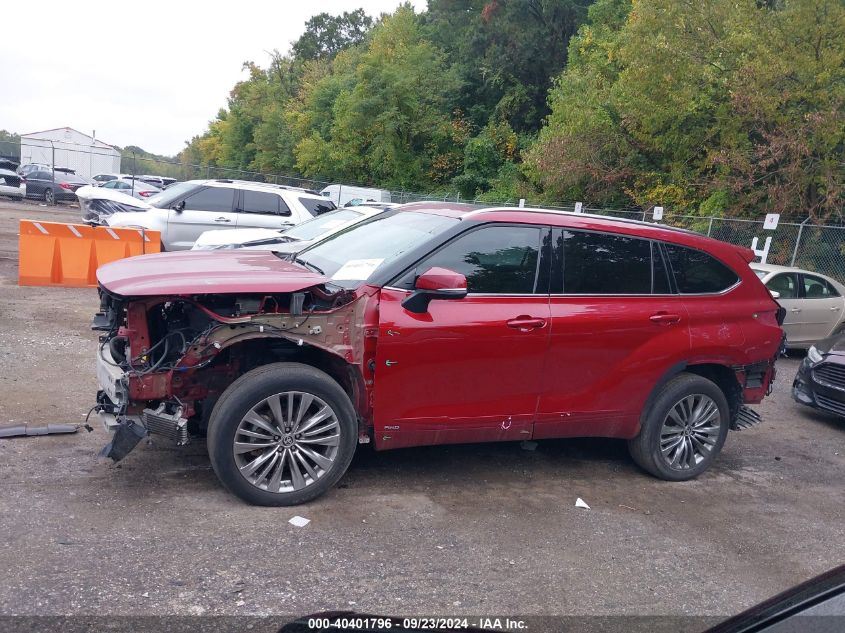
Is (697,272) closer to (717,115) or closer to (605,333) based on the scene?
(605,333)

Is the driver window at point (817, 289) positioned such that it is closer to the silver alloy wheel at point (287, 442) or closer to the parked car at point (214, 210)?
the parked car at point (214, 210)

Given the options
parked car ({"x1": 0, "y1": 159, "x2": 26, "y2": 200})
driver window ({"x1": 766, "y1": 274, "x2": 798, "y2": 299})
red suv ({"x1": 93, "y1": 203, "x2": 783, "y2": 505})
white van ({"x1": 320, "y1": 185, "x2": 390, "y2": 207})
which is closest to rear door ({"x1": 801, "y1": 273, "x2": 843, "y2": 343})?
driver window ({"x1": 766, "y1": 274, "x2": 798, "y2": 299})

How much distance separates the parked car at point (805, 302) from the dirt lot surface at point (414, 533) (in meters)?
5.13

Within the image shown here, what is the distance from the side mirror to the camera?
180 inches

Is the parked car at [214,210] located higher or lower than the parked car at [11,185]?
higher

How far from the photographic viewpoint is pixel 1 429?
537 cm

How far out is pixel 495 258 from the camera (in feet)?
16.8

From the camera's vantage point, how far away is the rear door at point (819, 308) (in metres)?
11.3

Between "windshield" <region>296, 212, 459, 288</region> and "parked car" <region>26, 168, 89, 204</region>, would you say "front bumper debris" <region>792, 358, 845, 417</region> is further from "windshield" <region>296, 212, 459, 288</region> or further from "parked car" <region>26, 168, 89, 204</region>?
"parked car" <region>26, 168, 89, 204</region>

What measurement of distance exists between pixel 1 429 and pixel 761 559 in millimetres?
5298

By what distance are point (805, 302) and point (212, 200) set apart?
1046 centimetres

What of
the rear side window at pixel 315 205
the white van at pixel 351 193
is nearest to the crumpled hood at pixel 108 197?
the rear side window at pixel 315 205

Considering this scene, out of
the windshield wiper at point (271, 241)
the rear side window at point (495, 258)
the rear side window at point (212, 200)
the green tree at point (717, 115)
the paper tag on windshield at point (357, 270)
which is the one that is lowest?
the windshield wiper at point (271, 241)

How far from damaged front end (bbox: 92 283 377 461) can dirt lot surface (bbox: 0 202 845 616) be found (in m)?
0.54
